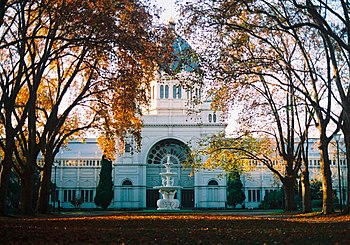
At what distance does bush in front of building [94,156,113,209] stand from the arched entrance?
8.27 meters

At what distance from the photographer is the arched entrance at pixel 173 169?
8419 cm

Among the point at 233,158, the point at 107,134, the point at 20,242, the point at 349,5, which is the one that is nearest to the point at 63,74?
the point at 107,134

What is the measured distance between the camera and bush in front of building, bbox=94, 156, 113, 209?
76.9m

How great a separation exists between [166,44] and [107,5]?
3.98 meters

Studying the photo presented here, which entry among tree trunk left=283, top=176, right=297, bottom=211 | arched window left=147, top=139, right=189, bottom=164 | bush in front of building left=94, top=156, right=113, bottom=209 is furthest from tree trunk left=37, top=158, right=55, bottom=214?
arched window left=147, top=139, right=189, bottom=164

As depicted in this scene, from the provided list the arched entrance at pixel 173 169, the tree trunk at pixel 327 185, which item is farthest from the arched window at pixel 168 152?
the tree trunk at pixel 327 185

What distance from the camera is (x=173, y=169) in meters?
84.9

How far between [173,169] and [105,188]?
12.2 m

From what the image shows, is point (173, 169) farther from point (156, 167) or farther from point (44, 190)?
point (44, 190)

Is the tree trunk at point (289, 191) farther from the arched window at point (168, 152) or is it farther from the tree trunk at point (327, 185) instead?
the arched window at point (168, 152)

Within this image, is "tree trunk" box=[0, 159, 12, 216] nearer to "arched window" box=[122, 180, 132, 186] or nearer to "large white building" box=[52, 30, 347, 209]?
"large white building" box=[52, 30, 347, 209]

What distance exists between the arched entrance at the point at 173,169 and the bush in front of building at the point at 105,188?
325 inches

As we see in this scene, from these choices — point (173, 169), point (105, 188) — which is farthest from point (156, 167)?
point (105, 188)

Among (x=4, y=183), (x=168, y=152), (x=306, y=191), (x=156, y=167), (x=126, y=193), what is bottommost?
(x=306, y=191)
